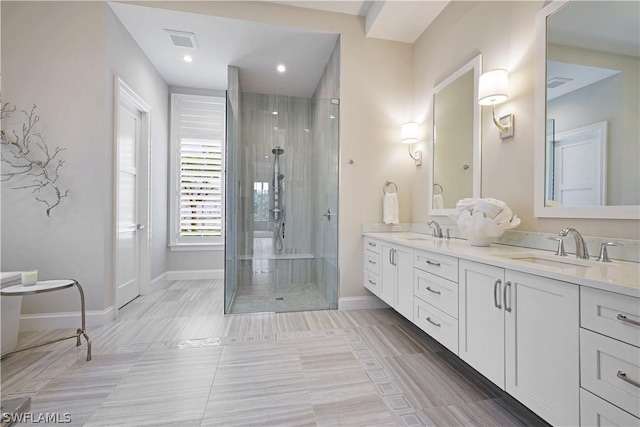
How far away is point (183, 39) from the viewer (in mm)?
3154

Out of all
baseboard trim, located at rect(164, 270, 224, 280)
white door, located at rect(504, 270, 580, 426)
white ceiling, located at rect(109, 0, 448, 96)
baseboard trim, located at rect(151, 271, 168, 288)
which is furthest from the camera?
baseboard trim, located at rect(164, 270, 224, 280)

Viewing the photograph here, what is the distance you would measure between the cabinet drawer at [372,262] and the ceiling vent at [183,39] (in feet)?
10.4

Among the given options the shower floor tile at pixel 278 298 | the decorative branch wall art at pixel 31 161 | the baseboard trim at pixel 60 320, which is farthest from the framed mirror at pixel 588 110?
the decorative branch wall art at pixel 31 161

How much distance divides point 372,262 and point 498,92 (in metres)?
1.86

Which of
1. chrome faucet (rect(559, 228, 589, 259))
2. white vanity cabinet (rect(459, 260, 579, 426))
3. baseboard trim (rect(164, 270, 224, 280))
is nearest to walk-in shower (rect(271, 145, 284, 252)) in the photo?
baseboard trim (rect(164, 270, 224, 280))

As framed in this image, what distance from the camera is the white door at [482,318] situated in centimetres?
139

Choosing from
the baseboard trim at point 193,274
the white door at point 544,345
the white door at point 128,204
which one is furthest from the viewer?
the baseboard trim at point 193,274

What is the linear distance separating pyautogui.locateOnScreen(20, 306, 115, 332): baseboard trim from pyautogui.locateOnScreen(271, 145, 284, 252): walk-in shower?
1810 millimetres

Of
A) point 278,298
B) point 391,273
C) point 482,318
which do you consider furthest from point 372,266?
point 482,318

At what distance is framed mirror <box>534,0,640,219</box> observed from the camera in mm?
1359

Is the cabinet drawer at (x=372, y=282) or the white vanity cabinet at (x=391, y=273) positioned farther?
the cabinet drawer at (x=372, y=282)

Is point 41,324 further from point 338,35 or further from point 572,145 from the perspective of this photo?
point 572,145

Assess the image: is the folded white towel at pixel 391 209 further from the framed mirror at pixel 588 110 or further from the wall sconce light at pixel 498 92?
the framed mirror at pixel 588 110

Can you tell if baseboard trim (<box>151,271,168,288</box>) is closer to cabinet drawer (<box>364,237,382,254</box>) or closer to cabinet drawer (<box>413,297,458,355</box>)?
cabinet drawer (<box>364,237,382,254</box>)
